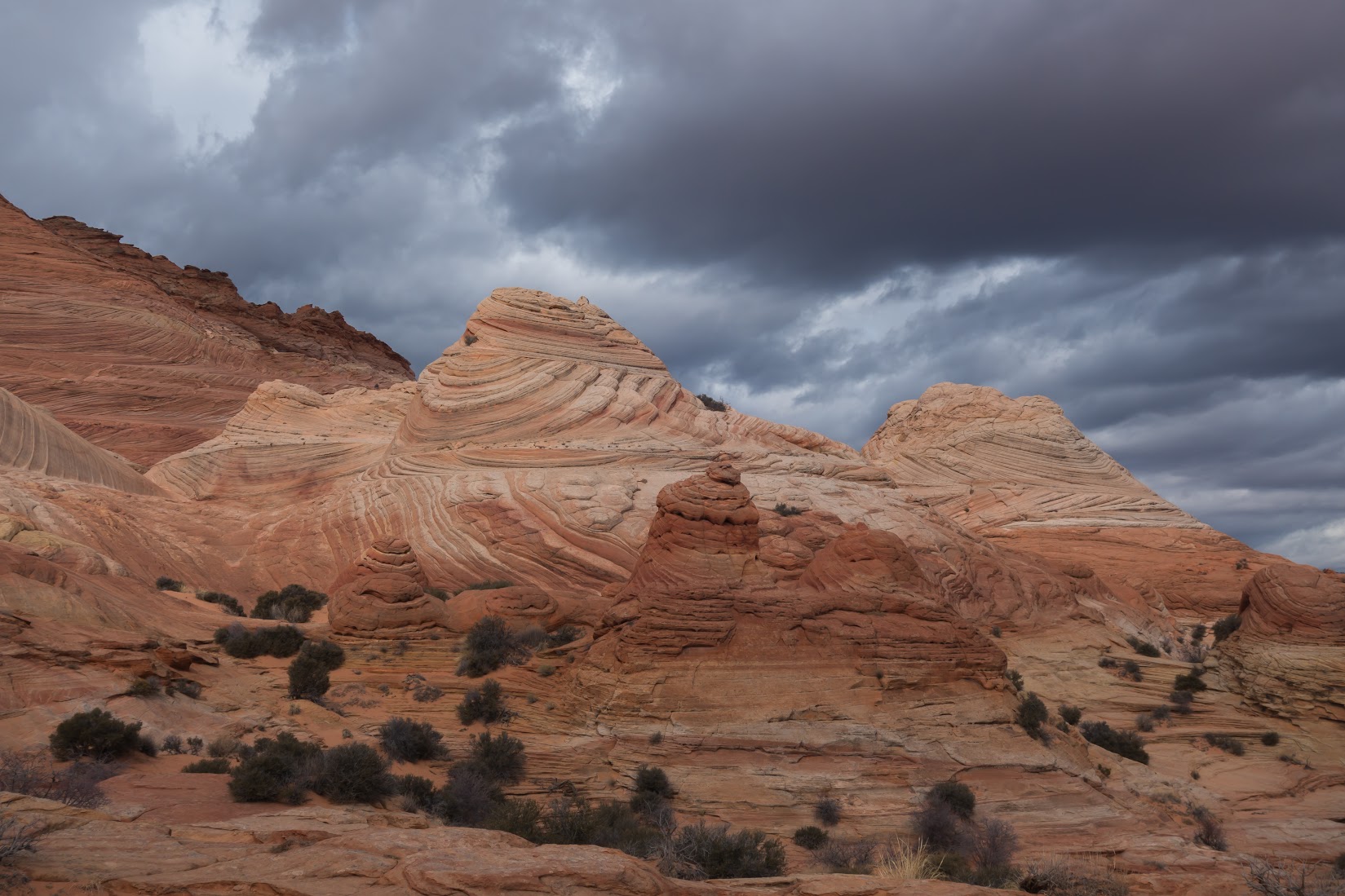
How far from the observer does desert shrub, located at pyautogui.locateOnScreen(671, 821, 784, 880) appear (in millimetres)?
12508

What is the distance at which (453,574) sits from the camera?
2991cm

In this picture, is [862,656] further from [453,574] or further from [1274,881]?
[453,574]

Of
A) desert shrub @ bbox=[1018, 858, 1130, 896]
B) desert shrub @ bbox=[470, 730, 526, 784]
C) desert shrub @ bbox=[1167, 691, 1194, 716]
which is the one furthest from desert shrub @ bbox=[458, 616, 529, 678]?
desert shrub @ bbox=[1167, 691, 1194, 716]

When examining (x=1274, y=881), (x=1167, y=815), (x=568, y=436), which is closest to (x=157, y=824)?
(x=1274, y=881)

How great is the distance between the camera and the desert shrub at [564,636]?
22.2 meters

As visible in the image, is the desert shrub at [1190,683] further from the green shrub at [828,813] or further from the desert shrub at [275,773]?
the desert shrub at [275,773]

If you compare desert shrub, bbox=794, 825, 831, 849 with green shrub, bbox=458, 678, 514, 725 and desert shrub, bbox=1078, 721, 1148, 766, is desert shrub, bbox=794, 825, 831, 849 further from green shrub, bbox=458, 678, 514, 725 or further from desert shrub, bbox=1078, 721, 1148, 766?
desert shrub, bbox=1078, 721, 1148, 766

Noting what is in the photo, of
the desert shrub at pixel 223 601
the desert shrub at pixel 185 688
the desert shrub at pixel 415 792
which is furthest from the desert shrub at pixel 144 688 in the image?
the desert shrub at pixel 223 601

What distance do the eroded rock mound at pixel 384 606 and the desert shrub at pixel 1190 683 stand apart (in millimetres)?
21821

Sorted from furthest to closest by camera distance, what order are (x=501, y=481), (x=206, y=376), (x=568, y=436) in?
(x=206, y=376)
(x=568, y=436)
(x=501, y=481)

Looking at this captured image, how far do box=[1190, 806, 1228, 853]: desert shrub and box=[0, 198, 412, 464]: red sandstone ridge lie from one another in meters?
55.7

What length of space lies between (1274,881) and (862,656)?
29.7 ft

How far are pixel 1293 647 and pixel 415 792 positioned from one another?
85.0ft

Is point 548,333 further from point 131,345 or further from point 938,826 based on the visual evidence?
point 131,345
